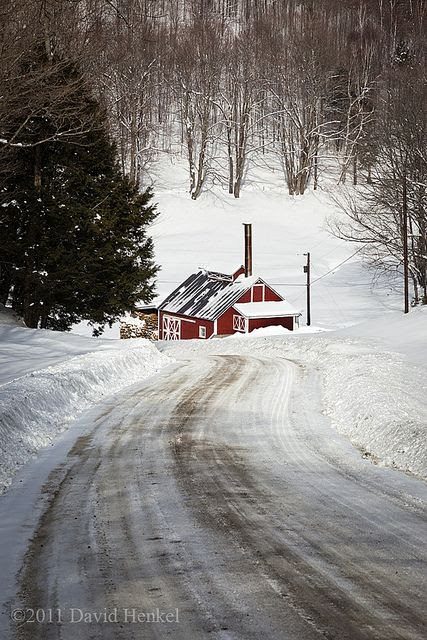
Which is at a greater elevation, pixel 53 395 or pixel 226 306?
pixel 226 306

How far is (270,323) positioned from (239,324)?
1.97 m

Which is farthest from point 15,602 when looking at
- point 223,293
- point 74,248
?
point 223,293

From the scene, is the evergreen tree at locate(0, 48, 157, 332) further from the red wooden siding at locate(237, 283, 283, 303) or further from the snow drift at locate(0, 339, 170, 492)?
the red wooden siding at locate(237, 283, 283, 303)

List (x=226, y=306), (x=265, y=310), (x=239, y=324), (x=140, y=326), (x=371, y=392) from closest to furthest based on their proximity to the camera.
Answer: (x=371, y=392) < (x=265, y=310) < (x=226, y=306) < (x=239, y=324) < (x=140, y=326)

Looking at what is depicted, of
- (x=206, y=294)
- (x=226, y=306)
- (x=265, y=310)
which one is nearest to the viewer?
(x=265, y=310)

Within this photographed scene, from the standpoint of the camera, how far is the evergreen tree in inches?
1064

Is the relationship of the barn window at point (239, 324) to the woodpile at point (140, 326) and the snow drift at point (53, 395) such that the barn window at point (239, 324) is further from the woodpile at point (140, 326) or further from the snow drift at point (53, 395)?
the snow drift at point (53, 395)

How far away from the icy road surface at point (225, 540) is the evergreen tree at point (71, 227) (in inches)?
646

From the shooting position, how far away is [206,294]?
172ft

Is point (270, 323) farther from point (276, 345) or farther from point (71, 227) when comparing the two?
point (71, 227)

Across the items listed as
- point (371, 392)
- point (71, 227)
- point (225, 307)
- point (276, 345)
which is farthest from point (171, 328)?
point (371, 392)

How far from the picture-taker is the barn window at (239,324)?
49469 mm

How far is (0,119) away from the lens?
2189 centimetres

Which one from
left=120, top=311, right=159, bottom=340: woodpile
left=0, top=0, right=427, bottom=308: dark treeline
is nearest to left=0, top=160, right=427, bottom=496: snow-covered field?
left=120, top=311, right=159, bottom=340: woodpile
